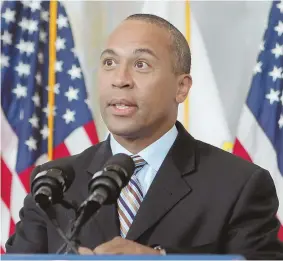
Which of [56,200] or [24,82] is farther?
[24,82]

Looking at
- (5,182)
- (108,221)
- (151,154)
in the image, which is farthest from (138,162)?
(5,182)

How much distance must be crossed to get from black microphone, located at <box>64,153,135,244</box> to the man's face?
0.37 m

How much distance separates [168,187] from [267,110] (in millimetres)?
1179

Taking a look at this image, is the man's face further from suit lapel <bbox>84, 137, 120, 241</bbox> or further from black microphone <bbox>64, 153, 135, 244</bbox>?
black microphone <bbox>64, 153, 135, 244</bbox>

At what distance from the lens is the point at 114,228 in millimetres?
1558

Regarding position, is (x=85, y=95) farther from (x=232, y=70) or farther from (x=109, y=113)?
(x=109, y=113)

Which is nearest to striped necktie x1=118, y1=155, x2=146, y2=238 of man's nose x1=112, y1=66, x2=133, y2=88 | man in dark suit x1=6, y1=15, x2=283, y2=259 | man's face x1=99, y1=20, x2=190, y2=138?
man in dark suit x1=6, y1=15, x2=283, y2=259

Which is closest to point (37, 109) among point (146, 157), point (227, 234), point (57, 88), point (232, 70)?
point (57, 88)

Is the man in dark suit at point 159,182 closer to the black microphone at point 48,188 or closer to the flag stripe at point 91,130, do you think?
the black microphone at point 48,188

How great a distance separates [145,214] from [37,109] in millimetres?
1298

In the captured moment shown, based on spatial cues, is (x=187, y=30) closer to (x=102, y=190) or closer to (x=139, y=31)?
(x=139, y=31)

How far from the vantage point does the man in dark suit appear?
1535 millimetres

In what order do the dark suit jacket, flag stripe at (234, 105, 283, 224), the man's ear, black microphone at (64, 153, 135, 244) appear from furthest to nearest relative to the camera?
flag stripe at (234, 105, 283, 224) → the man's ear → the dark suit jacket → black microphone at (64, 153, 135, 244)

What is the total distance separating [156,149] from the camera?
5.53ft
